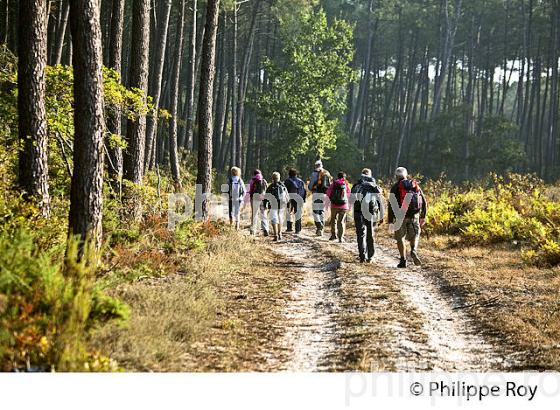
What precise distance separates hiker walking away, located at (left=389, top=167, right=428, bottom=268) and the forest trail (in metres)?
0.74

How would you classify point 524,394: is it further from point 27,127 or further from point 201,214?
point 201,214

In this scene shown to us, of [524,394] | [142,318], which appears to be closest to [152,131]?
[142,318]

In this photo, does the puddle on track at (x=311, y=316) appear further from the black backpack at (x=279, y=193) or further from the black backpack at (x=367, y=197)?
the black backpack at (x=279, y=193)

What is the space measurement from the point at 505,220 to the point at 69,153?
11000 mm

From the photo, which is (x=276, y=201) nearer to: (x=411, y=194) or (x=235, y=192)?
(x=235, y=192)

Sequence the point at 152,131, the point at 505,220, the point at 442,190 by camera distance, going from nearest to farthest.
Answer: the point at 505,220 → the point at 152,131 → the point at 442,190

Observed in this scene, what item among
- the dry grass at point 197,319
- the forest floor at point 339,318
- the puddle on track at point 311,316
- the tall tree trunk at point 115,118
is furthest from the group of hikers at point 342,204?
the tall tree trunk at point 115,118

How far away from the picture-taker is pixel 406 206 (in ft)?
40.4

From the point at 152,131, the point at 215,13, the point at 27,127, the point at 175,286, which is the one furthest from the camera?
the point at 152,131

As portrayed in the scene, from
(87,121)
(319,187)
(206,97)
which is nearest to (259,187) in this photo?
(319,187)

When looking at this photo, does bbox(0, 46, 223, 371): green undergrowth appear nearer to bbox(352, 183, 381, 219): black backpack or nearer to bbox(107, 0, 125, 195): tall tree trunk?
bbox(107, 0, 125, 195): tall tree trunk

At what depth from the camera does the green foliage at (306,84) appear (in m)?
33.7

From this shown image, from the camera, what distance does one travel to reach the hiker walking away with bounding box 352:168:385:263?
13.1 metres

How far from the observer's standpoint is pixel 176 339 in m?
7.24
